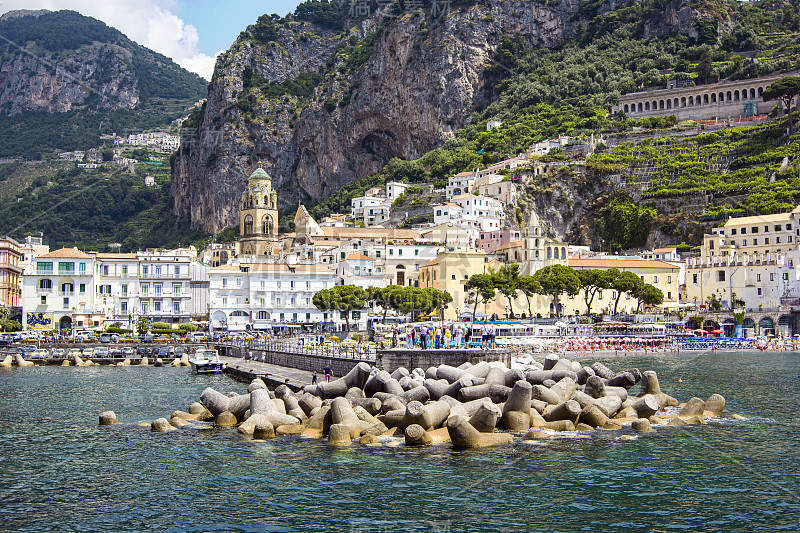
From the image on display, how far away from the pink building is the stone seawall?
54.3 metres

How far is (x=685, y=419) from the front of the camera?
2558 centimetres

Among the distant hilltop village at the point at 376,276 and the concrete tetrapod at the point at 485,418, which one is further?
the distant hilltop village at the point at 376,276

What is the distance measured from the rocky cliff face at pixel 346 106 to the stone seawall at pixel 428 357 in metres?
100

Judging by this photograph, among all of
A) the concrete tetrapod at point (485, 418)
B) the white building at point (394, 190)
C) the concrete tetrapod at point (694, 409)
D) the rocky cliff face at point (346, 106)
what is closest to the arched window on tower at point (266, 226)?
the white building at point (394, 190)

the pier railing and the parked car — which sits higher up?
the pier railing

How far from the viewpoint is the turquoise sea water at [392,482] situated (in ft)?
51.7

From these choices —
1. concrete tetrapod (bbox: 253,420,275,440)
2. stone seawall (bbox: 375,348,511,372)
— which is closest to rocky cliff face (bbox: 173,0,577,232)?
stone seawall (bbox: 375,348,511,372)

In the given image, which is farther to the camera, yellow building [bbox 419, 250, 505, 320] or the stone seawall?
yellow building [bbox 419, 250, 505, 320]

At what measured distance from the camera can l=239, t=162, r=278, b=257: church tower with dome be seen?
9931 centimetres

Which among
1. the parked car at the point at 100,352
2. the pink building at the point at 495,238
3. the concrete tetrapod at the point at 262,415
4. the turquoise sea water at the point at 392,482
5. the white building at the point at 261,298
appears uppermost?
the pink building at the point at 495,238

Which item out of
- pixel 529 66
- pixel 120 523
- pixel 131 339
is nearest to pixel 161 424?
pixel 120 523

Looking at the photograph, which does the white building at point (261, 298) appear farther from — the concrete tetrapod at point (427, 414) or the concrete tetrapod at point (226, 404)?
the concrete tetrapod at point (427, 414)

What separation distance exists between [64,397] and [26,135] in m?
178

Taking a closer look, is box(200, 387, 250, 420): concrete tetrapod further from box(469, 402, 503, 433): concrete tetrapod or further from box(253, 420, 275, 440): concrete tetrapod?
box(469, 402, 503, 433): concrete tetrapod
